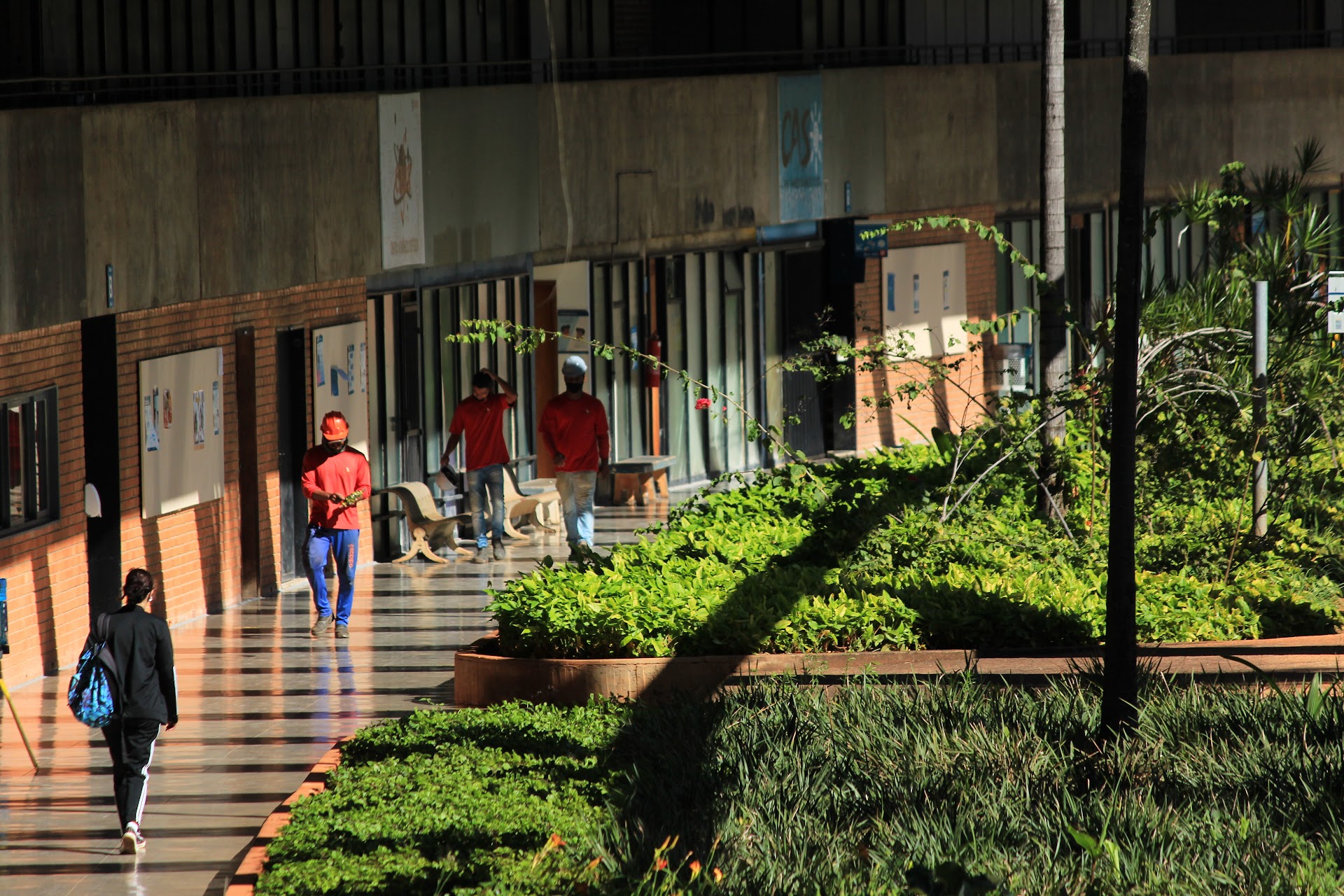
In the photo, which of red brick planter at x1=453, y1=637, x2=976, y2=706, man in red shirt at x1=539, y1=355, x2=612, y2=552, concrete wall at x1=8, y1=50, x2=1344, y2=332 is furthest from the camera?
man in red shirt at x1=539, y1=355, x2=612, y2=552

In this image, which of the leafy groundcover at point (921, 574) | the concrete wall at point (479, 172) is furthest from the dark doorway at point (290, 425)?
the leafy groundcover at point (921, 574)

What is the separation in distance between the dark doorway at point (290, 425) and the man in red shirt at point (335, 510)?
7.91 ft

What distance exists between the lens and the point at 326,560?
51.4 ft

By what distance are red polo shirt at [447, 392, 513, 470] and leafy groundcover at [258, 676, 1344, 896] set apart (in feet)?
29.3

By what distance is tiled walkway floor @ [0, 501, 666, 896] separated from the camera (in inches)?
374

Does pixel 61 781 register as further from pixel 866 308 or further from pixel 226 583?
pixel 866 308

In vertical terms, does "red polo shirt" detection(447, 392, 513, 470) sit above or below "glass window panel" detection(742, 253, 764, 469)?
below

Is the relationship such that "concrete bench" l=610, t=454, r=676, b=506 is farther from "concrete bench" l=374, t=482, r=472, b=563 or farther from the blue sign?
"concrete bench" l=374, t=482, r=472, b=563

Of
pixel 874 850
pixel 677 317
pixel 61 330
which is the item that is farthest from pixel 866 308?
pixel 874 850

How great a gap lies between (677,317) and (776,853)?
18073 mm

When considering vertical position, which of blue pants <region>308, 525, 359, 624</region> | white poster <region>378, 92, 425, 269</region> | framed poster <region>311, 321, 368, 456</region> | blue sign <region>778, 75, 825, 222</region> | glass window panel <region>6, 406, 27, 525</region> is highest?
blue sign <region>778, 75, 825, 222</region>

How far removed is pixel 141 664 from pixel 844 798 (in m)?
3.38

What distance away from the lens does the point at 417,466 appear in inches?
803

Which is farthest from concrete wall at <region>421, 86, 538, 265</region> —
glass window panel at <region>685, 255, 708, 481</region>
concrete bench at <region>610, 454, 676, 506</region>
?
glass window panel at <region>685, 255, 708, 481</region>
